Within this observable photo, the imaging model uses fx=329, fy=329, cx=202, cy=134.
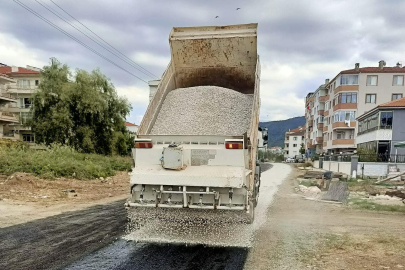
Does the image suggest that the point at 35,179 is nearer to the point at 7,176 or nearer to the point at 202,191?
the point at 7,176

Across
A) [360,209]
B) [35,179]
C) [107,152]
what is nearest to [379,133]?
[360,209]

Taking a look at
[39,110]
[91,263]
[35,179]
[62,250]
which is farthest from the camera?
[39,110]

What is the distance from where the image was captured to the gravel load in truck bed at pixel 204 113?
691cm

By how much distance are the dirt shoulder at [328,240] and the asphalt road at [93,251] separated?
2.13ft

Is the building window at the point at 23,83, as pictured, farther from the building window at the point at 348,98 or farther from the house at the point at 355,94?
the building window at the point at 348,98

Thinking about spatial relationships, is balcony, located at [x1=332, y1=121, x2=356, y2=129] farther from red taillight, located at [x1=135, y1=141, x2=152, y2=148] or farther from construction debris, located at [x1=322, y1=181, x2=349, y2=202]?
red taillight, located at [x1=135, y1=141, x2=152, y2=148]

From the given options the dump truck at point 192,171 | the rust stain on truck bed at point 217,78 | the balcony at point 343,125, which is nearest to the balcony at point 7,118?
the rust stain on truck bed at point 217,78

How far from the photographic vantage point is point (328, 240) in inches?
254

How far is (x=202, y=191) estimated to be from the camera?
18.0 ft

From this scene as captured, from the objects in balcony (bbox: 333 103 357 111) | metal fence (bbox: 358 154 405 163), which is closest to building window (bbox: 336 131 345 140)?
balcony (bbox: 333 103 357 111)

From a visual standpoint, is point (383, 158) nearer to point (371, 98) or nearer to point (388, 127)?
point (388, 127)

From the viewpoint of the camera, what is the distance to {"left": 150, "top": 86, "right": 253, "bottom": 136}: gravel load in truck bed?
6906mm

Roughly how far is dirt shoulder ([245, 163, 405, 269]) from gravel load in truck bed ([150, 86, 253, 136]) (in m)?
2.34

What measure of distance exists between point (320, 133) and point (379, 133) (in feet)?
97.8
